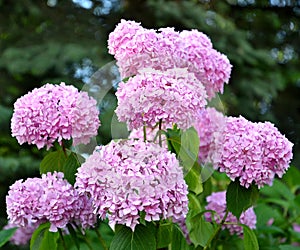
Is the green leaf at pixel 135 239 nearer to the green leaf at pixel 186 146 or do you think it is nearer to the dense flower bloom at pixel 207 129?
the green leaf at pixel 186 146

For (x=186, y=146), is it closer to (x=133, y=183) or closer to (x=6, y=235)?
(x=133, y=183)

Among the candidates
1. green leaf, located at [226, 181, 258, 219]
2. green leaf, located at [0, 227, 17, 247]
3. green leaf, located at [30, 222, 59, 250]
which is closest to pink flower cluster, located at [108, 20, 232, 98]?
green leaf, located at [226, 181, 258, 219]

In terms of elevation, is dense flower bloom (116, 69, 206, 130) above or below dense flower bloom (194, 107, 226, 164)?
above

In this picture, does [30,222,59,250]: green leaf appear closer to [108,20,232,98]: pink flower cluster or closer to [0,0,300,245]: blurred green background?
[108,20,232,98]: pink flower cluster

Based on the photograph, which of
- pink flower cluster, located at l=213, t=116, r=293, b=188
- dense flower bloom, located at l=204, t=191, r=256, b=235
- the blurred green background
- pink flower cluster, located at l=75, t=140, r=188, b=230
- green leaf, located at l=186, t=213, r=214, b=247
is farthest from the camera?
the blurred green background

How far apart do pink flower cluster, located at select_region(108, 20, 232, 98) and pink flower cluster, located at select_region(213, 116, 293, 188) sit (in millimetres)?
156

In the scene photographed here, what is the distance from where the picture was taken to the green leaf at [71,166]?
1.03 meters

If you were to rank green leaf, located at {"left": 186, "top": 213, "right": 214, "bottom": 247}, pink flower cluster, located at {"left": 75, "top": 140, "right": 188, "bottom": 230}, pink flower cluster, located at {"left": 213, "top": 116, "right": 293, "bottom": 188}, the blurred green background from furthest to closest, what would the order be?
1. the blurred green background
2. green leaf, located at {"left": 186, "top": 213, "right": 214, "bottom": 247}
3. pink flower cluster, located at {"left": 213, "top": 116, "right": 293, "bottom": 188}
4. pink flower cluster, located at {"left": 75, "top": 140, "right": 188, "bottom": 230}

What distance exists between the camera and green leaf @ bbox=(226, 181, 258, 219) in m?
1.03

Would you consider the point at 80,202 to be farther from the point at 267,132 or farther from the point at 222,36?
the point at 222,36

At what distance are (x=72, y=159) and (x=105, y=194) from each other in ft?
0.61

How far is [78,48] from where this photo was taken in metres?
3.36

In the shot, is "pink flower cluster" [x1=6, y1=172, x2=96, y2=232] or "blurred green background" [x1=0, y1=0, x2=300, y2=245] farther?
"blurred green background" [x1=0, y1=0, x2=300, y2=245]

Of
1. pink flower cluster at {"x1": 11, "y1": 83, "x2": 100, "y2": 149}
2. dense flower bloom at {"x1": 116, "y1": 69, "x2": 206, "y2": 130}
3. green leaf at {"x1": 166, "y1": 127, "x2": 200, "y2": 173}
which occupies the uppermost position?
dense flower bloom at {"x1": 116, "y1": 69, "x2": 206, "y2": 130}
